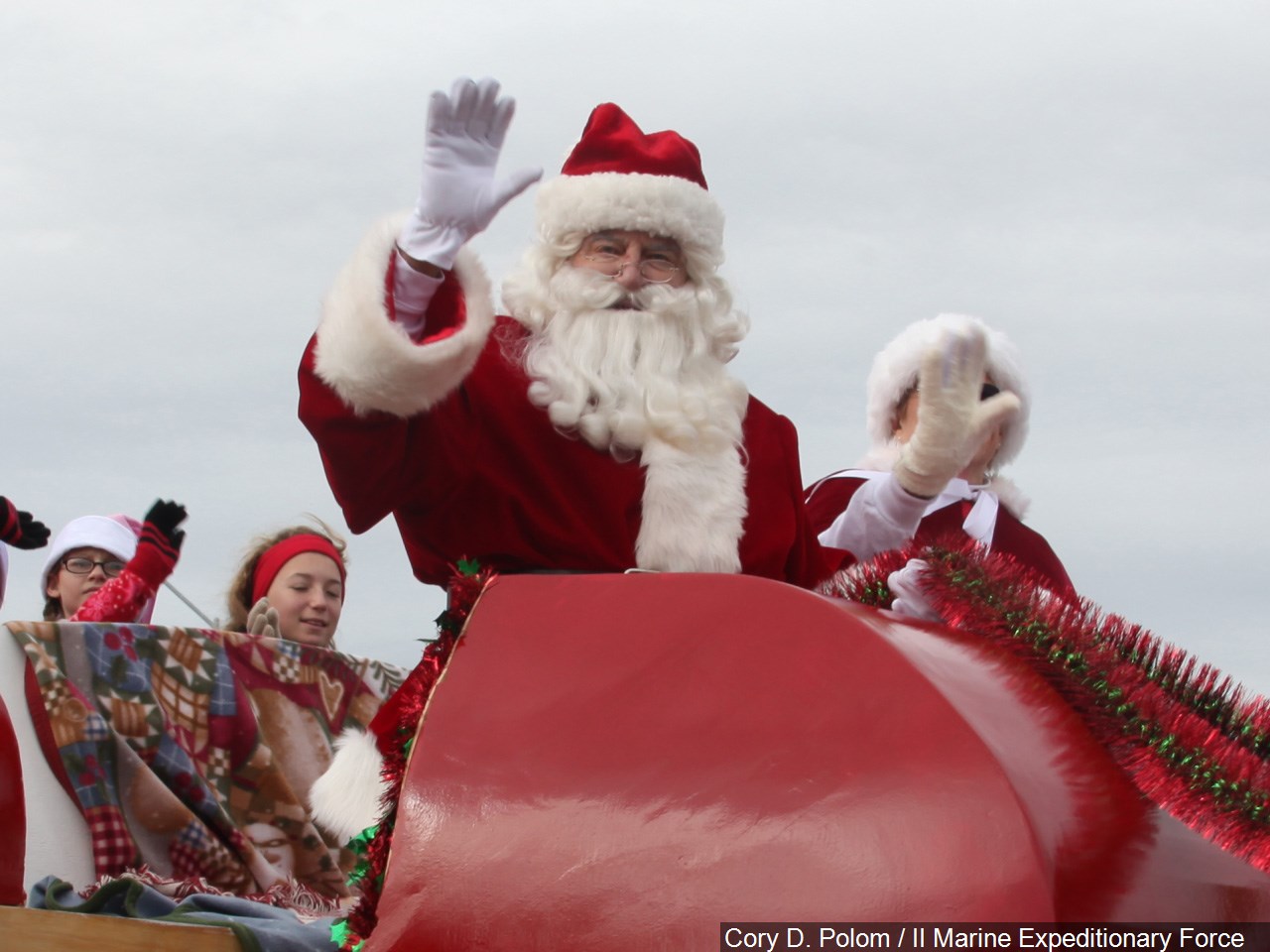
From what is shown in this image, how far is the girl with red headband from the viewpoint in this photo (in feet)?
14.3

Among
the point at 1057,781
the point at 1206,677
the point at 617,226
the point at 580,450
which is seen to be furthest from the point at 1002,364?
the point at 1057,781

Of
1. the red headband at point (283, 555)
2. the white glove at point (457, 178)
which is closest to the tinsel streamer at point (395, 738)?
the white glove at point (457, 178)

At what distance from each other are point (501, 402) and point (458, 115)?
0.53m

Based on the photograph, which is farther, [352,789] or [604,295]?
[604,295]

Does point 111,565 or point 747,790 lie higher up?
point 111,565

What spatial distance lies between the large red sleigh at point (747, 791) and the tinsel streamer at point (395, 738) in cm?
4

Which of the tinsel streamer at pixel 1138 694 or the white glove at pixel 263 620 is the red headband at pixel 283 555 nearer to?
the white glove at pixel 263 620

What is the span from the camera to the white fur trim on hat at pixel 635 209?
10.9 ft

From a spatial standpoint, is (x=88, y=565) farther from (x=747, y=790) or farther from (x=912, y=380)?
(x=747, y=790)

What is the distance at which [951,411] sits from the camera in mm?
3234

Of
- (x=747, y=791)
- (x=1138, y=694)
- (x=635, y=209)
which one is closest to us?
(x=747, y=791)

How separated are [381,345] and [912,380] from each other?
238cm

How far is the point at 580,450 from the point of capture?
9.92ft

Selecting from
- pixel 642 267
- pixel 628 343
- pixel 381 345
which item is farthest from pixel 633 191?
pixel 381 345
